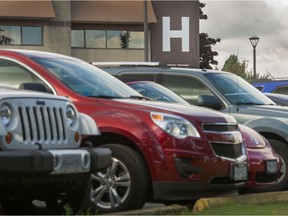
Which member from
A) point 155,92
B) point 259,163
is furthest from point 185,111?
point 155,92

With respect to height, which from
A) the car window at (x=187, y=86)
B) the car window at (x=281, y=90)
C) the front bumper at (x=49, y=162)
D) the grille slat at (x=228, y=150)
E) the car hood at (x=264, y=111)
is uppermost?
the car window at (x=187, y=86)

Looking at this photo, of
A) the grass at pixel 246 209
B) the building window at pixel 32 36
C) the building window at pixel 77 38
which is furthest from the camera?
the building window at pixel 77 38

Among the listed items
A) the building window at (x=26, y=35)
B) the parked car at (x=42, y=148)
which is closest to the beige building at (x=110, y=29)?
the building window at (x=26, y=35)

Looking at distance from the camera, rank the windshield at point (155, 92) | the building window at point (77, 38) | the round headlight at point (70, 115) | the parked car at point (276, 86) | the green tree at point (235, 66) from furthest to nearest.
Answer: the green tree at point (235, 66) → the building window at point (77, 38) → the parked car at point (276, 86) → the windshield at point (155, 92) → the round headlight at point (70, 115)

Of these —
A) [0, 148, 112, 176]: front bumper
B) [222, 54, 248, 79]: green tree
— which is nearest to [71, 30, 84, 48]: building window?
[222, 54, 248, 79]: green tree

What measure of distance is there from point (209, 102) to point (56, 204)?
157 inches

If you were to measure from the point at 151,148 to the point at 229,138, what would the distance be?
1.02 metres

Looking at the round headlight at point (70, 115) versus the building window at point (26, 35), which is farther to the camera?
the building window at point (26, 35)

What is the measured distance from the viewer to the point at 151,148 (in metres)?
7.16

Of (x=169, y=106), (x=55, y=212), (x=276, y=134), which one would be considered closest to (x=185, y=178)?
(x=169, y=106)

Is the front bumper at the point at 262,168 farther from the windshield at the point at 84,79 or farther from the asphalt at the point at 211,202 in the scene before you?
the windshield at the point at 84,79

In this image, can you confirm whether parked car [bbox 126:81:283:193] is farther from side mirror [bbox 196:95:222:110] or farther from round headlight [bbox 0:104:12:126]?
round headlight [bbox 0:104:12:126]

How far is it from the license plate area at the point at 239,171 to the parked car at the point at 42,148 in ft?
5.62

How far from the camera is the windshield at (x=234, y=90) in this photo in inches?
425
